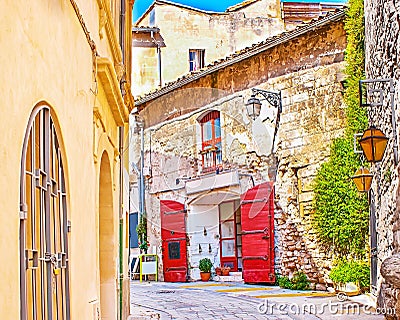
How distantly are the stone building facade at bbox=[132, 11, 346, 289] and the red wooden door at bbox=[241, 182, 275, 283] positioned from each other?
186 mm

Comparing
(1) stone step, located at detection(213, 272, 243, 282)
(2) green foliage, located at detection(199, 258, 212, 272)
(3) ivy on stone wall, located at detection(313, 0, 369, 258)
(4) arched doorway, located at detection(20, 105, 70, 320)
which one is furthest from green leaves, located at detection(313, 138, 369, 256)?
(4) arched doorway, located at detection(20, 105, 70, 320)

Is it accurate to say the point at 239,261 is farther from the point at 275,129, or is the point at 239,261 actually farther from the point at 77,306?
the point at 77,306

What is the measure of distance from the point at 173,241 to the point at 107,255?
10585 millimetres

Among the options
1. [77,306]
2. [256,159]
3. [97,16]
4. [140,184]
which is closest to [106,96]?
[97,16]

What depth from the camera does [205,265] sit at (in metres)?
17.8

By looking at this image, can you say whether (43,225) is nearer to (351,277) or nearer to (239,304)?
(239,304)

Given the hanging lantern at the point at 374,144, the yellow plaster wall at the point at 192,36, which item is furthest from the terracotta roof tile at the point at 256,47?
the hanging lantern at the point at 374,144

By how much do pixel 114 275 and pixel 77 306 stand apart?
323 cm

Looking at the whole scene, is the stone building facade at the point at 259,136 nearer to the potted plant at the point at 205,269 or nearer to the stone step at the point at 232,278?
the potted plant at the point at 205,269

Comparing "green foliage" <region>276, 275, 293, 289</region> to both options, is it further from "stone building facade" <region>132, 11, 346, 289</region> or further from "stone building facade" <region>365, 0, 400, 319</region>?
"stone building facade" <region>365, 0, 400, 319</region>

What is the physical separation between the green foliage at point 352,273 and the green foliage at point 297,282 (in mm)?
1167

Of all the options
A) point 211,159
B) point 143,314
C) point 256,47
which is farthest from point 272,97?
point 143,314

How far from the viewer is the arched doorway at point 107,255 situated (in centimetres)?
799

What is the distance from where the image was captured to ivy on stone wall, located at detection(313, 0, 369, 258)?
1277 centimetres
